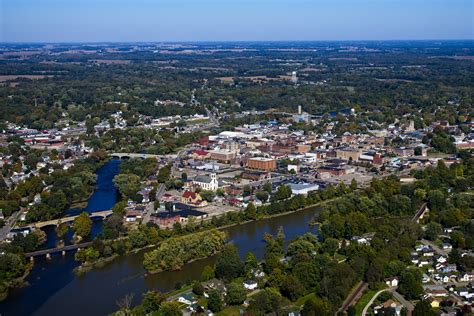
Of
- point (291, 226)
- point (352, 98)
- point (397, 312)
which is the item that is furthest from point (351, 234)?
point (352, 98)

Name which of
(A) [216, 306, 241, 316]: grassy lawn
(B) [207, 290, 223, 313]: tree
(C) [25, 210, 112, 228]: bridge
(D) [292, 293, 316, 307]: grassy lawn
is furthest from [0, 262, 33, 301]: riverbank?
(D) [292, 293, 316, 307]: grassy lawn

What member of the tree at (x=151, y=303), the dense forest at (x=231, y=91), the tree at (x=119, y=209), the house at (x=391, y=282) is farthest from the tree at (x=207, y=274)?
the dense forest at (x=231, y=91)

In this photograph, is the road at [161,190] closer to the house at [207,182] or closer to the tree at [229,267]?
the house at [207,182]

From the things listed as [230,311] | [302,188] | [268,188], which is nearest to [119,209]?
[268,188]

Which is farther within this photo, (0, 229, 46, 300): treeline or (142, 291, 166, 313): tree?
(0, 229, 46, 300): treeline

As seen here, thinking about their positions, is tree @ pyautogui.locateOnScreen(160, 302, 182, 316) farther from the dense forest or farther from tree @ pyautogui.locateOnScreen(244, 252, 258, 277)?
the dense forest

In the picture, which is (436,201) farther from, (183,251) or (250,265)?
(183,251)
